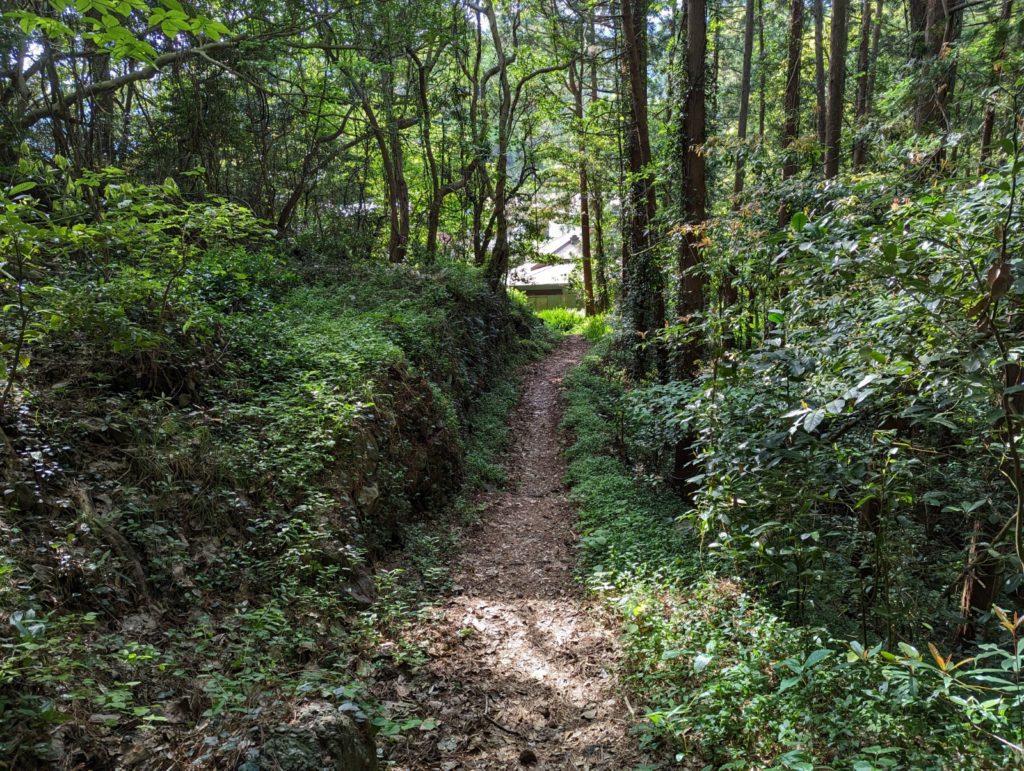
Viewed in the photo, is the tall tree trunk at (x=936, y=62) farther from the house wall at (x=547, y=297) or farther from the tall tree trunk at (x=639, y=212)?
the house wall at (x=547, y=297)

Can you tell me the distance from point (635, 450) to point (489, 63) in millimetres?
16227

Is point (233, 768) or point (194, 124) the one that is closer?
point (233, 768)

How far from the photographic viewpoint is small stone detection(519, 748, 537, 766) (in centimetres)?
362

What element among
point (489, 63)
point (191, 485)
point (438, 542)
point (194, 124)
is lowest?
point (438, 542)

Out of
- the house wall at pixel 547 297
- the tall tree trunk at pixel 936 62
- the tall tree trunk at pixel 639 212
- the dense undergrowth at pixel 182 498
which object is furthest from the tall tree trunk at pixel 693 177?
the house wall at pixel 547 297

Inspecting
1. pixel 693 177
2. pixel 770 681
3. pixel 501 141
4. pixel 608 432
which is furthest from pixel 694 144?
Result: pixel 501 141

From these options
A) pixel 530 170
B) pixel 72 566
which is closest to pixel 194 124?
pixel 530 170

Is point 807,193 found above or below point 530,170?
below

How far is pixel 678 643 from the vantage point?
13.6 feet

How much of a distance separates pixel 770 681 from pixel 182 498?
4478mm

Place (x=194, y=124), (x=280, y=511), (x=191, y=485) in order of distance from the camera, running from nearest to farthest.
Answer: (x=191, y=485), (x=280, y=511), (x=194, y=124)

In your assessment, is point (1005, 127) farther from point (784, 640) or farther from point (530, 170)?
point (530, 170)

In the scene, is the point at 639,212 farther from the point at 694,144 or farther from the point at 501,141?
the point at 501,141

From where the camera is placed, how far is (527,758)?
12.0ft
